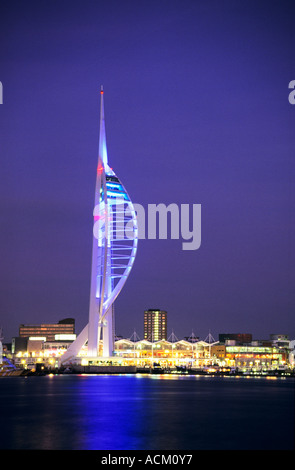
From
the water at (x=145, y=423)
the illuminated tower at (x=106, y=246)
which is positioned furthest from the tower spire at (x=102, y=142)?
the water at (x=145, y=423)

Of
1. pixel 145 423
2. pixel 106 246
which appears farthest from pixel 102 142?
pixel 145 423

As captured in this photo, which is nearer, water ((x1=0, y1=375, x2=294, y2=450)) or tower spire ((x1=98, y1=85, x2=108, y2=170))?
water ((x1=0, y1=375, x2=294, y2=450))

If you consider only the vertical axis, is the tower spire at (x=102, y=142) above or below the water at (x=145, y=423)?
above

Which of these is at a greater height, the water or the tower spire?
the tower spire

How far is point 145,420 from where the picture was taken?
41688 mm

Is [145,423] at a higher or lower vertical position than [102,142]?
lower

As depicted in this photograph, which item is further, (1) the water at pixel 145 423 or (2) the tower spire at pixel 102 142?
(2) the tower spire at pixel 102 142

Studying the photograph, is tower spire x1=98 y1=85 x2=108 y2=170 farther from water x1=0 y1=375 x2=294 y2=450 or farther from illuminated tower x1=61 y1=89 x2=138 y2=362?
water x1=0 y1=375 x2=294 y2=450

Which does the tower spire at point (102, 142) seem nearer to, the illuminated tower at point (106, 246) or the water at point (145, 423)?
the illuminated tower at point (106, 246)

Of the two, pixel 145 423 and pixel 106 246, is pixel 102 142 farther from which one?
pixel 145 423

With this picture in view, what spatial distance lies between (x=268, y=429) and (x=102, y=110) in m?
83.6

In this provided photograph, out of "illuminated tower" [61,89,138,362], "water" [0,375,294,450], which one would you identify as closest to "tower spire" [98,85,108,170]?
"illuminated tower" [61,89,138,362]

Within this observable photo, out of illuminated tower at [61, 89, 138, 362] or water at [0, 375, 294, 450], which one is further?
illuminated tower at [61, 89, 138, 362]

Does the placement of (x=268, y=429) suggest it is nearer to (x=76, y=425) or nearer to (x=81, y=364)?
(x=76, y=425)
